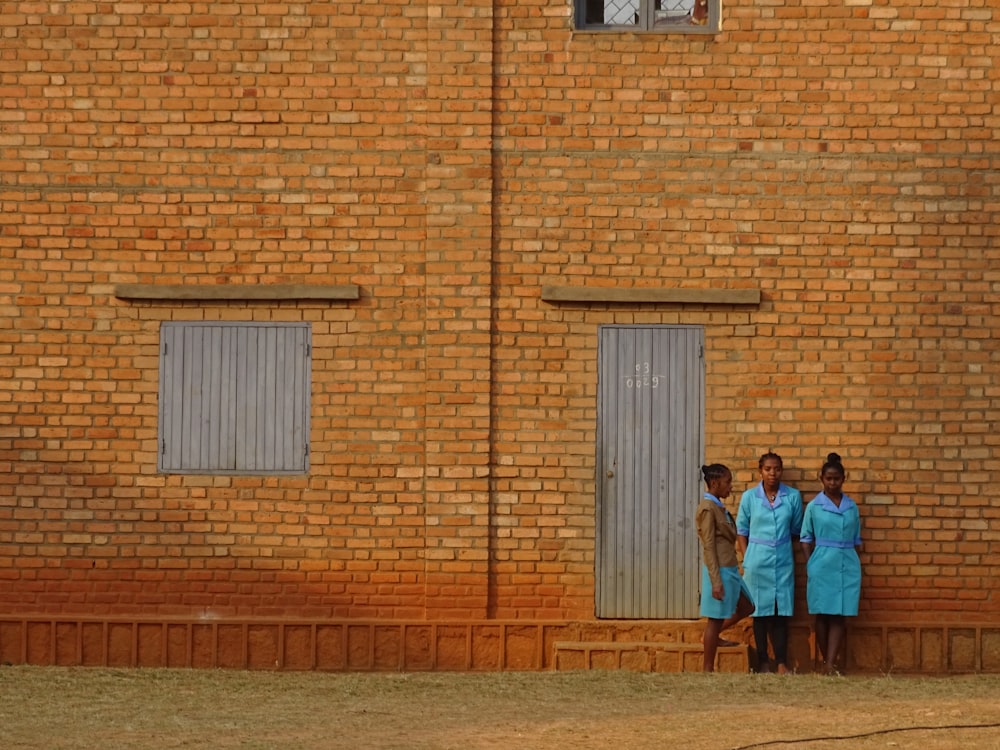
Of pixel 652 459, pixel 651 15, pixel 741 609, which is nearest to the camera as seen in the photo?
pixel 741 609

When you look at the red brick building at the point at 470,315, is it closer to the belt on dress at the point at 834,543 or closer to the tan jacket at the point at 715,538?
the belt on dress at the point at 834,543

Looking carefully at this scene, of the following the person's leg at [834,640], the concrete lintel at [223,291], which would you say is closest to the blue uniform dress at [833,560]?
the person's leg at [834,640]

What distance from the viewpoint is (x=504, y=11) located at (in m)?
11.9

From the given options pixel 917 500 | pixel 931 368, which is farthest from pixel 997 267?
pixel 917 500

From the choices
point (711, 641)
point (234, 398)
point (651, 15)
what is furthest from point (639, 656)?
point (651, 15)

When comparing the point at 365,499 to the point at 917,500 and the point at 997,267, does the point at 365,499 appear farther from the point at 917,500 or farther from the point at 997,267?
the point at 997,267

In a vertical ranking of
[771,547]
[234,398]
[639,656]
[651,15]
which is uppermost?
[651,15]

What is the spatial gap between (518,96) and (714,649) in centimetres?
400

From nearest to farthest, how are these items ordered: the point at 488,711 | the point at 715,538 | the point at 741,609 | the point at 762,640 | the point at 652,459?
the point at 488,711 < the point at 715,538 < the point at 741,609 < the point at 762,640 < the point at 652,459

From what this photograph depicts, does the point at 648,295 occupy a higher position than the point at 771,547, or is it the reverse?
the point at 648,295

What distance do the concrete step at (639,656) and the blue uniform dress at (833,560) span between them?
0.63m

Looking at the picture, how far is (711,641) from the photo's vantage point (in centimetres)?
1141

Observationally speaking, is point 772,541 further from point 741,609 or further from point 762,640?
point 762,640

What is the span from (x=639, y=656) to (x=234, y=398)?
3.29 meters
